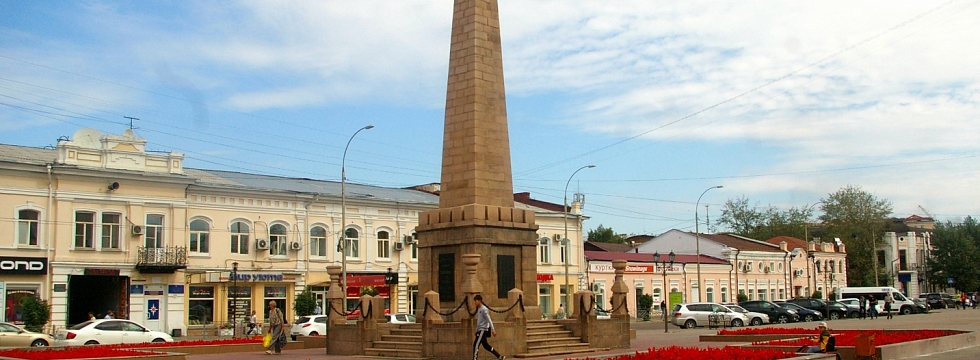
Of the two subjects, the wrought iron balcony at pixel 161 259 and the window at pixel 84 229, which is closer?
the window at pixel 84 229

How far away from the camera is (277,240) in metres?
48.4

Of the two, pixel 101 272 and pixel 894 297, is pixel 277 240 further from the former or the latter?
pixel 894 297

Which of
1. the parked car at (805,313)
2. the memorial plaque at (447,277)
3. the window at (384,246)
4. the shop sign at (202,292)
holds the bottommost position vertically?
the parked car at (805,313)

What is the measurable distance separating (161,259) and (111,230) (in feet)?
8.11

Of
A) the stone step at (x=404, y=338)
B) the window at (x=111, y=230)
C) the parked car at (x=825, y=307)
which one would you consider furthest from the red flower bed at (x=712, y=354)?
the parked car at (x=825, y=307)

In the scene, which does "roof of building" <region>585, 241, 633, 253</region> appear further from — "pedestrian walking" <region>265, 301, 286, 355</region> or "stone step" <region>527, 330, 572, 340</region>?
"pedestrian walking" <region>265, 301, 286, 355</region>

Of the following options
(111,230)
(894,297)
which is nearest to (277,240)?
(111,230)

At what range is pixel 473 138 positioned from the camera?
24.2 m

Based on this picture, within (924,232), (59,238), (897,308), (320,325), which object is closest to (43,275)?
(59,238)

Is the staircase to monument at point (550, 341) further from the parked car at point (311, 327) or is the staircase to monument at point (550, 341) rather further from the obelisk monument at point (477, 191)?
the parked car at point (311, 327)

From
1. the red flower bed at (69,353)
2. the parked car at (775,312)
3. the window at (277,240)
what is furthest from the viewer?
the parked car at (775,312)

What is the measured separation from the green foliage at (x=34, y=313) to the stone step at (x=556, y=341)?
74.2 ft

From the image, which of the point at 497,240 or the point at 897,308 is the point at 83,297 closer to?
the point at 497,240

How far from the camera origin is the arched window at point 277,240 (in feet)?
158
